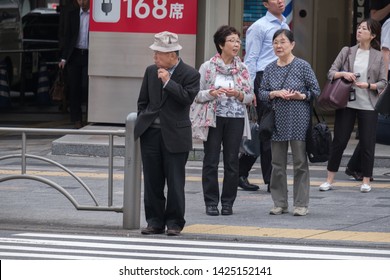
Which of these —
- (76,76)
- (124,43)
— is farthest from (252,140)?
(76,76)

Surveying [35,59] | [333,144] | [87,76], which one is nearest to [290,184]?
[333,144]

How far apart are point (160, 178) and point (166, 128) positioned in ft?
1.57

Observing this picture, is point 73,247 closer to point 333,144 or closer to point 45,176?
point 45,176

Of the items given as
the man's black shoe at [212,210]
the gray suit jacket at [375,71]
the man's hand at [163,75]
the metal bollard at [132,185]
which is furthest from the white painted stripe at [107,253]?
the gray suit jacket at [375,71]

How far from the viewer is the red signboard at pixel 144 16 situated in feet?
56.6

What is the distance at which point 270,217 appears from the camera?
11.8 meters

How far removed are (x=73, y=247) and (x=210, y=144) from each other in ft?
7.33

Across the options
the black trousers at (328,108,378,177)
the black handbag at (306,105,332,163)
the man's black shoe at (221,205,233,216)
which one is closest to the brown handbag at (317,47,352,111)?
the black trousers at (328,108,378,177)

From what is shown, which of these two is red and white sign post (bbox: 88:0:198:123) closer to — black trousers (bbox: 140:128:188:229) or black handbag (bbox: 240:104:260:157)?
black handbag (bbox: 240:104:260:157)

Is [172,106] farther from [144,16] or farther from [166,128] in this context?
[144,16]

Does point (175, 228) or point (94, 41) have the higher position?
point (94, 41)

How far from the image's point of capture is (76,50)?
18.8m

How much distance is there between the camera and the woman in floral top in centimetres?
1188

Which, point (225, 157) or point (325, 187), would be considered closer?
point (225, 157)
